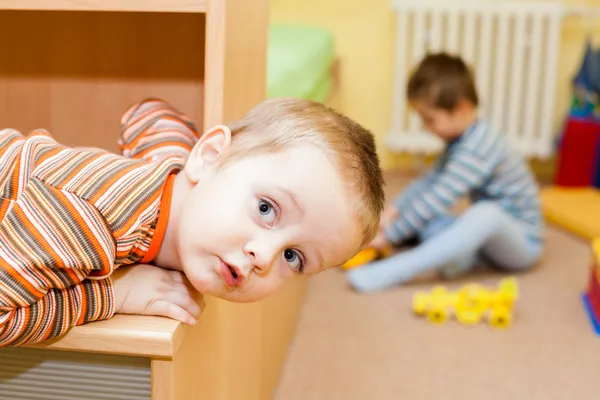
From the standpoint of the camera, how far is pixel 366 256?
2002 mm

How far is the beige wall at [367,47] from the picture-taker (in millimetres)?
2994

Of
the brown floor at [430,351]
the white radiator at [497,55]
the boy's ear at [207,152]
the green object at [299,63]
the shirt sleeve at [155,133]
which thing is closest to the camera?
the boy's ear at [207,152]

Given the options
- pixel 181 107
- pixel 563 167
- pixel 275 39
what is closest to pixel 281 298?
pixel 181 107

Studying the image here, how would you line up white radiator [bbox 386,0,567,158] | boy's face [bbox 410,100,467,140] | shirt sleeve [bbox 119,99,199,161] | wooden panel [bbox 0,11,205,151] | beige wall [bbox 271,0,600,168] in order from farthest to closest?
beige wall [bbox 271,0,600,168], white radiator [bbox 386,0,567,158], boy's face [bbox 410,100,467,140], wooden panel [bbox 0,11,205,151], shirt sleeve [bbox 119,99,199,161]

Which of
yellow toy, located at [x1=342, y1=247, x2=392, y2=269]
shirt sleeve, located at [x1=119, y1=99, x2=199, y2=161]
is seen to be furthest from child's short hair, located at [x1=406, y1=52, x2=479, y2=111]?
shirt sleeve, located at [x1=119, y1=99, x2=199, y2=161]

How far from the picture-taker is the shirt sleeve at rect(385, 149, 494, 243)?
195 cm

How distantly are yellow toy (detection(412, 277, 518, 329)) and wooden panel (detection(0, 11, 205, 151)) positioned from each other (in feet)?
2.58

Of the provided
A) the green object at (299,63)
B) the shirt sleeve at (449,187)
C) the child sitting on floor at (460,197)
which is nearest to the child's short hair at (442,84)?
the child sitting on floor at (460,197)

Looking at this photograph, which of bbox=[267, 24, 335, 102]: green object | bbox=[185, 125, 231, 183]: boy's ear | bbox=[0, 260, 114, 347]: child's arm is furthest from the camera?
bbox=[267, 24, 335, 102]: green object

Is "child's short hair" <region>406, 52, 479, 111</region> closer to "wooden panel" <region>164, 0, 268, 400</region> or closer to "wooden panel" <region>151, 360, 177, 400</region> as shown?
"wooden panel" <region>164, 0, 268, 400</region>

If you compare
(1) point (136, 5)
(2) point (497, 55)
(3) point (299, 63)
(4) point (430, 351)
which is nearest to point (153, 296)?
(1) point (136, 5)

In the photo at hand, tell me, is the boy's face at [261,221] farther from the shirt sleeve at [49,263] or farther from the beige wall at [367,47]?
the beige wall at [367,47]

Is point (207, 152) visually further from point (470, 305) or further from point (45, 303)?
point (470, 305)

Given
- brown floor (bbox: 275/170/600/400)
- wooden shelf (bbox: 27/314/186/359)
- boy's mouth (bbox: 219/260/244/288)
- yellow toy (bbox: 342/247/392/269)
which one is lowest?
brown floor (bbox: 275/170/600/400)
